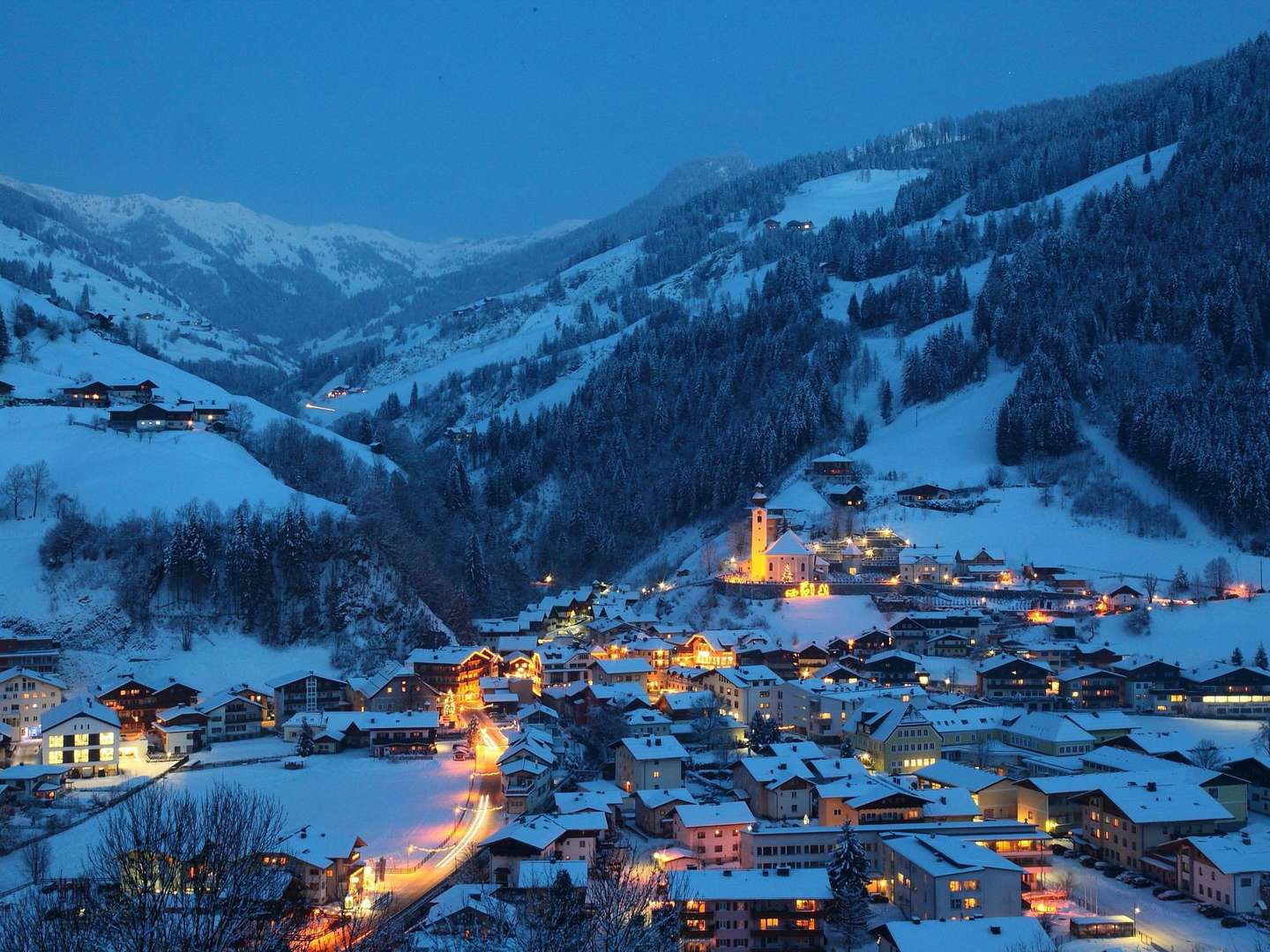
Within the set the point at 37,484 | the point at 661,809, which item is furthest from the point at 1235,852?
the point at 37,484

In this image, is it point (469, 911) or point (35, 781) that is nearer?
point (469, 911)

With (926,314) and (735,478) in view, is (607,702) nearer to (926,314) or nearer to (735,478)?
(735,478)

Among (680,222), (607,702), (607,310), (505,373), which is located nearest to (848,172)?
(680,222)

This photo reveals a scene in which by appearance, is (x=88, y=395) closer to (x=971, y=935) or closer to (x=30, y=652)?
(x=30, y=652)

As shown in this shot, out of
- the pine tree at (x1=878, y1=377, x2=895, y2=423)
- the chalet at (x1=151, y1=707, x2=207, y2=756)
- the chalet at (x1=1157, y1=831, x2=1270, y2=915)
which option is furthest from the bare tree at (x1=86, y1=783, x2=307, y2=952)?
the pine tree at (x1=878, y1=377, x2=895, y2=423)

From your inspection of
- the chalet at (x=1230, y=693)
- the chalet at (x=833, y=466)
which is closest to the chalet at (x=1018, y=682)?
the chalet at (x=1230, y=693)

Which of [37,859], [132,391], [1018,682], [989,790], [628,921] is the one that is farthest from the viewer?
[132,391]

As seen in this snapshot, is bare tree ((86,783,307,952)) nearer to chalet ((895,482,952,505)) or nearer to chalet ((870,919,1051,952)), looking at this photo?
chalet ((870,919,1051,952))
